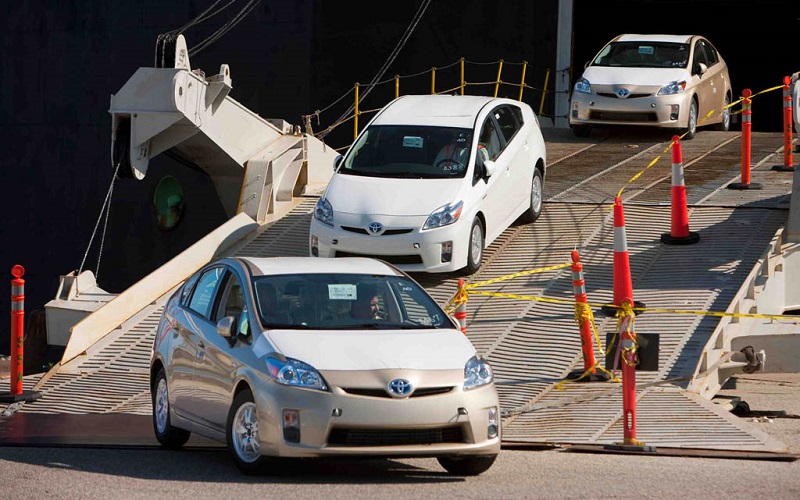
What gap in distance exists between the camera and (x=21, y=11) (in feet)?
90.2

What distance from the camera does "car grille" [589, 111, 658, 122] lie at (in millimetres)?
23562

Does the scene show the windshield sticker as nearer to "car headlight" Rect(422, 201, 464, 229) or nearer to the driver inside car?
"car headlight" Rect(422, 201, 464, 229)

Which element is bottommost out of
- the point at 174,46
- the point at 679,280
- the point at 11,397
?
the point at 11,397

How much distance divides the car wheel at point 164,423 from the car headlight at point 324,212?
200 inches

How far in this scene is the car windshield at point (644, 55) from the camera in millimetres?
24516

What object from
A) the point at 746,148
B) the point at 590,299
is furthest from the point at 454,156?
the point at 746,148

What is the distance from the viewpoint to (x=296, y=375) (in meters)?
9.16

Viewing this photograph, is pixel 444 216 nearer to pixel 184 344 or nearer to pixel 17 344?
pixel 17 344

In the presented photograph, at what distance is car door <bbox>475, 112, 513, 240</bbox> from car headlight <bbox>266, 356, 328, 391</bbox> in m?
7.51

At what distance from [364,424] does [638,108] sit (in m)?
15.3

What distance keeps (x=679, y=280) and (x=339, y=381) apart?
7.11m

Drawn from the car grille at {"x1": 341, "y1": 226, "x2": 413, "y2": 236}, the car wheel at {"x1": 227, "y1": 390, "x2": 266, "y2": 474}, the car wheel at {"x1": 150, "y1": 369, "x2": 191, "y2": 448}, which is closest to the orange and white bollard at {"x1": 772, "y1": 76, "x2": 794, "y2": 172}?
the car grille at {"x1": 341, "y1": 226, "x2": 413, "y2": 236}

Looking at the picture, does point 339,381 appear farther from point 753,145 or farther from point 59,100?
point 59,100

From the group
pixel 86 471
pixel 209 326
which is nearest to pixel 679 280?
pixel 209 326
